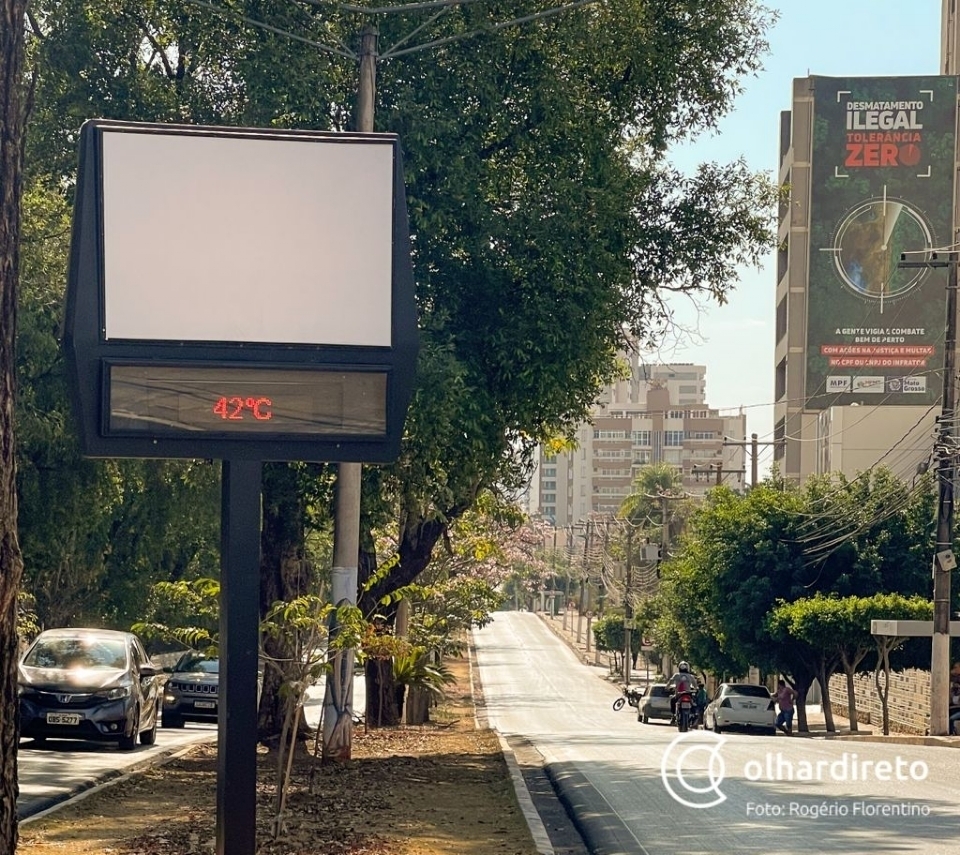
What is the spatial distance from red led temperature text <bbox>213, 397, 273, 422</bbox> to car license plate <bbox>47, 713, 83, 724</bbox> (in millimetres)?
13477

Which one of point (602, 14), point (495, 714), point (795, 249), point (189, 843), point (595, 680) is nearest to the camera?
point (189, 843)

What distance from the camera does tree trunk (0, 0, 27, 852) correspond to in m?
8.67

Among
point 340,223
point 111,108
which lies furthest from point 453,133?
point 340,223

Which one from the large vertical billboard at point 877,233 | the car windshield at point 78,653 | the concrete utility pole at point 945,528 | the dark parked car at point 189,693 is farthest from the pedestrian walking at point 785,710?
the car windshield at point 78,653

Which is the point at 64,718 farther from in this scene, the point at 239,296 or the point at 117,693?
the point at 239,296

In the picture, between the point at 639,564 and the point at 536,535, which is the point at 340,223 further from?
the point at 639,564

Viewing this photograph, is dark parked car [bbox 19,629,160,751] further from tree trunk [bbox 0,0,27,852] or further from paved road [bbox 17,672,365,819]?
tree trunk [bbox 0,0,27,852]

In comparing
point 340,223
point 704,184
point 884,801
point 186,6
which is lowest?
point 884,801

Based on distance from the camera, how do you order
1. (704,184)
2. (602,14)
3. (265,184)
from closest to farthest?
(265,184)
(602,14)
(704,184)

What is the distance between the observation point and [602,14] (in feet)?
68.0

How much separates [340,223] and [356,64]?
34.1ft

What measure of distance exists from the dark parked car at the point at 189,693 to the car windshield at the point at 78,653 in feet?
32.7

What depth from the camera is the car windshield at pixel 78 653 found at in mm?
22250

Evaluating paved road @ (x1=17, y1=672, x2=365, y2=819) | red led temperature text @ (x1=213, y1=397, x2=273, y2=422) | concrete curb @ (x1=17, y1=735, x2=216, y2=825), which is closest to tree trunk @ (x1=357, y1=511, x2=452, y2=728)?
concrete curb @ (x1=17, y1=735, x2=216, y2=825)
